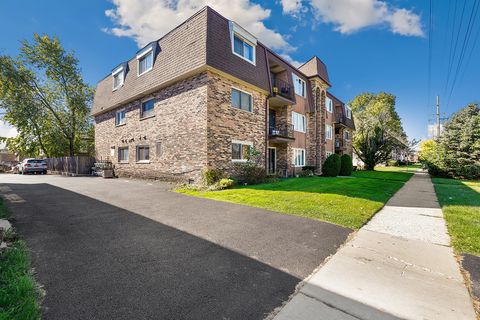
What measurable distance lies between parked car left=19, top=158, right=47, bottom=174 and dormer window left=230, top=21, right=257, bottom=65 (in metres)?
26.2

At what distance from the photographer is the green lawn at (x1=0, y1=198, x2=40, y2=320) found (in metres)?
2.24

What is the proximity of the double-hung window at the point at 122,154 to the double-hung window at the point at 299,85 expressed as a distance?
51.3 feet

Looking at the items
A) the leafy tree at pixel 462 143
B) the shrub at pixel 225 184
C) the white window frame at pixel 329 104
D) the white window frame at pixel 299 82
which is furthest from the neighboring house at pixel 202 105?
the leafy tree at pixel 462 143

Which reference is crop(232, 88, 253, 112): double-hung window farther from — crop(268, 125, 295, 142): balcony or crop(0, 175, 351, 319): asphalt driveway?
crop(0, 175, 351, 319): asphalt driveway

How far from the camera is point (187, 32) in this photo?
42.2ft

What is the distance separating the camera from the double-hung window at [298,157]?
1946 cm

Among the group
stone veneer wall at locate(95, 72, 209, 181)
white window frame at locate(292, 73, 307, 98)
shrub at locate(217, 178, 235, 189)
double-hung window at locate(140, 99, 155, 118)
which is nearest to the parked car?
stone veneer wall at locate(95, 72, 209, 181)

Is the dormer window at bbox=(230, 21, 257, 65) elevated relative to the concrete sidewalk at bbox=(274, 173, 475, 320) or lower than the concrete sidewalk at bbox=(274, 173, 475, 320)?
elevated

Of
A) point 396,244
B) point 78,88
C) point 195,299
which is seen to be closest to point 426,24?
point 396,244

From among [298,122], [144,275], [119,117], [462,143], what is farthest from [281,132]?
[462,143]

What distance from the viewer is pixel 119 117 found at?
19641 millimetres

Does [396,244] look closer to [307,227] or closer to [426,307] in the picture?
[307,227]

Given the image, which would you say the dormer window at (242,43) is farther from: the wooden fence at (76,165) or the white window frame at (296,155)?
the wooden fence at (76,165)

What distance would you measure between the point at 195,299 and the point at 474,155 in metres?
27.3
